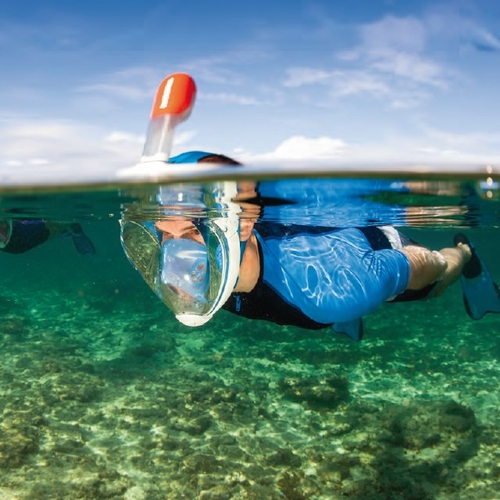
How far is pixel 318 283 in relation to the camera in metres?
6.51

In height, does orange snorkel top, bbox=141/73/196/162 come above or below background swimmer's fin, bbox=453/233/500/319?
above

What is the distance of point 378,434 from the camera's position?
840 centimetres

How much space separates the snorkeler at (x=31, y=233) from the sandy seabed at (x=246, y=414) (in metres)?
2.99

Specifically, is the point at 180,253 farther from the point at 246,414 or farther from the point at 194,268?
the point at 246,414

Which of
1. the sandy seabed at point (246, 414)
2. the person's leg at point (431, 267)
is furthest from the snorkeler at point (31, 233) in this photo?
the person's leg at point (431, 267)

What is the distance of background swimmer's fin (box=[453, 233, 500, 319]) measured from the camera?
9.23 meters

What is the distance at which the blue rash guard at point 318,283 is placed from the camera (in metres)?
6.44

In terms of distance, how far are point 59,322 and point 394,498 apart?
47.4 ft

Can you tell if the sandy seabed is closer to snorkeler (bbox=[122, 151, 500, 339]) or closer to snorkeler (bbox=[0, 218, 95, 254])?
snorkeler (bbox=[122, 151, 500, 339])

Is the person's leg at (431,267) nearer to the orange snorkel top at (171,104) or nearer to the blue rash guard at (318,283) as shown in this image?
the blue rash guard at (318,283)

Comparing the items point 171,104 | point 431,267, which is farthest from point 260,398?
point 171,104

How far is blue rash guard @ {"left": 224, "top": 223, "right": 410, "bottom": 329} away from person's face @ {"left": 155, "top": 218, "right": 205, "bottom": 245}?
1.05m

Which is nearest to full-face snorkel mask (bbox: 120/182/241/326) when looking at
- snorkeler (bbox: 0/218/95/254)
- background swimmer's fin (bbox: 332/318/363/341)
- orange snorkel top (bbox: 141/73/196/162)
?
orange snorkel top (bbox: 141/73/196/162)

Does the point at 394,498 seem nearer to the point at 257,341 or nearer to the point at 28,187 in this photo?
the point at 257,341
